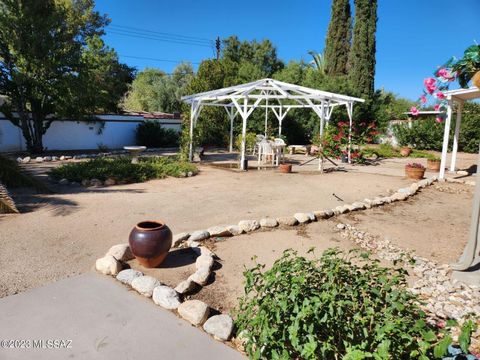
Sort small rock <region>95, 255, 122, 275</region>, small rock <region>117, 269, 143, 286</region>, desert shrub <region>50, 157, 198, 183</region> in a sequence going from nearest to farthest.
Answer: small rock <region>117, 269, 143, 286</region> → small rock <region>95, 255, 122, 275</region> → desert shrub <region>50, 157, 198, 183</region>

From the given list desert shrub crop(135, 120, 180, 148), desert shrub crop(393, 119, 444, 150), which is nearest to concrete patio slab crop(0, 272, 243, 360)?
desert shrub crop(135, 120, 180, 148)

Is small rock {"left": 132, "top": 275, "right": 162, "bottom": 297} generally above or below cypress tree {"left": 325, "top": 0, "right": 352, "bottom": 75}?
below

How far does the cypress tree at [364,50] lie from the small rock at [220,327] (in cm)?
2140

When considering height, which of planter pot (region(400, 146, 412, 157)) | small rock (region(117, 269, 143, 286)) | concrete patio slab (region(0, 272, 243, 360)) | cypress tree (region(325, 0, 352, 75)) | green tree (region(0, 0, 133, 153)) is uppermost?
cypress tree (region(325, 0, 352, 75))

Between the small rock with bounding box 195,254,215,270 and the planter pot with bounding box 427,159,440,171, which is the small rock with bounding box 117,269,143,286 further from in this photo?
the planter pot with bounding box 427,159,440,171

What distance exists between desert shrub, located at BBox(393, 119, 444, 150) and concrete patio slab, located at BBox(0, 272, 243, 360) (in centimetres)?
2062

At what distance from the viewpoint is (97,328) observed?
2713 mm

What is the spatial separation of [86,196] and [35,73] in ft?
28.8

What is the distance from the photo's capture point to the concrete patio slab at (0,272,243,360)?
2.46 m

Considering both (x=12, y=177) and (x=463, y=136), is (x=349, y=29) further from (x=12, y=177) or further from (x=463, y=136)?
(x=12, y=177)

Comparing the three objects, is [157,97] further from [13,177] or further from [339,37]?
[13,177]

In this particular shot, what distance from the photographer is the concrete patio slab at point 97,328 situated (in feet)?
8.08

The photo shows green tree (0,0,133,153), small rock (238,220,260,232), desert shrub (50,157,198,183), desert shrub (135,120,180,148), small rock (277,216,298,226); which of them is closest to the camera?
small rock (238,220,260,232)

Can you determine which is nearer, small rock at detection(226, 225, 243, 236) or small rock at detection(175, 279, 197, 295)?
small rock at detection(175, 279, 197, 295)
